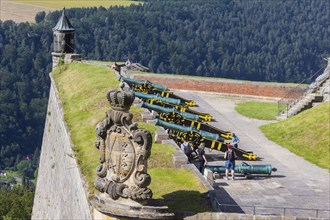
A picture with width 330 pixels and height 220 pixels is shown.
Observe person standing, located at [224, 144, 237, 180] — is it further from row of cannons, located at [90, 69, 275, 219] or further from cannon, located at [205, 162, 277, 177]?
row of cannons, located at [90, 69, 275, 219]

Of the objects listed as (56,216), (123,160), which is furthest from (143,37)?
(123,160)

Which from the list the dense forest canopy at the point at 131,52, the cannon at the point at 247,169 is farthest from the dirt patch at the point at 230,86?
the dense forest canopy at the point at 131,52

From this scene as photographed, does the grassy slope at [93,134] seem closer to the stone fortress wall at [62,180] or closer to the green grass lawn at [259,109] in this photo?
the stone fortress wall at [62,180]

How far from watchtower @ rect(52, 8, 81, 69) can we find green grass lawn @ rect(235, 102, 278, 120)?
10.9 m

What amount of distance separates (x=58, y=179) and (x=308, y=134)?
32.3 feet

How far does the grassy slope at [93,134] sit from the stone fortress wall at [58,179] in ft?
1.28

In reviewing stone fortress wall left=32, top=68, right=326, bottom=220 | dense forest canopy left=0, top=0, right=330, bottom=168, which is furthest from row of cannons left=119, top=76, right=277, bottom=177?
dense forest canopy left=0, top=0, right=330, bottom=168

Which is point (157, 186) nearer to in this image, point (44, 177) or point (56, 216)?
point (56, 216)

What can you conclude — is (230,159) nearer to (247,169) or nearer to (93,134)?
(247,169)

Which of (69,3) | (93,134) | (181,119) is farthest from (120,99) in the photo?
(69,3)

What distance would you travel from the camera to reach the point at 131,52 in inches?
6132

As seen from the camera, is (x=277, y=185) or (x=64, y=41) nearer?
(x=277, y=185)

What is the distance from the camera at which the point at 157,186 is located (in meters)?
20.5

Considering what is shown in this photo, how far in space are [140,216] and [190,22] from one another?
183 meters
